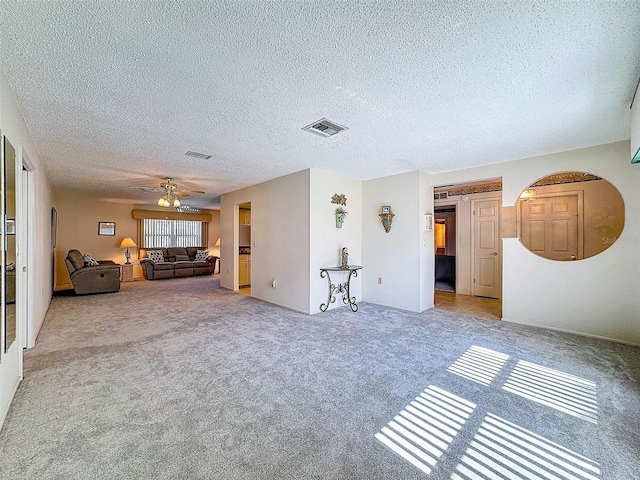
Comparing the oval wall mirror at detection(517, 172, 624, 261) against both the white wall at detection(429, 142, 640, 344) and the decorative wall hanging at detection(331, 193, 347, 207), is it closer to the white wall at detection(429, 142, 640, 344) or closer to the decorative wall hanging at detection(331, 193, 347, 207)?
the white wall at detection(429, 142, 640, 344)

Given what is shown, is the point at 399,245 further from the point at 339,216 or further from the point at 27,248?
the point at 27,248

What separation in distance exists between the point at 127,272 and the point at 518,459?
31.7 ft

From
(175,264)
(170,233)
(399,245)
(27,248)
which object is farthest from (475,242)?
(170,233)

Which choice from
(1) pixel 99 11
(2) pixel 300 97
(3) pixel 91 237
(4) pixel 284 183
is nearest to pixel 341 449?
(2) pixel 300 97

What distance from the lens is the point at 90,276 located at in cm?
625

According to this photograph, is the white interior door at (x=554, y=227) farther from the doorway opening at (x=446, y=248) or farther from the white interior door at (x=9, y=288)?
the white interior door at (x=9, y=288)

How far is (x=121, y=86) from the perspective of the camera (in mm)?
2119

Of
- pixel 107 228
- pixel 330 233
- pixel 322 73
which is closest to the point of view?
pixel 322 73

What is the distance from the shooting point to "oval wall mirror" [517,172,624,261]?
4.29 metres

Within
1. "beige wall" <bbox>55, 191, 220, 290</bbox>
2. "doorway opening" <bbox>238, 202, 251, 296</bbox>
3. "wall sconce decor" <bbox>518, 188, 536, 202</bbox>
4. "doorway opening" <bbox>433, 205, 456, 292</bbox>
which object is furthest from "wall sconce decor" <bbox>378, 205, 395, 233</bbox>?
"beige wall" <bbox>55, 191, 220, 290</bbox>

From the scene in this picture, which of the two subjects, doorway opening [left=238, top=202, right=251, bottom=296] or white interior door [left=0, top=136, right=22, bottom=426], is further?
doorway opening [left=238, top=202, right=251, bottom=296]

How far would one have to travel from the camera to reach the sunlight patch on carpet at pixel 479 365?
8.17 feet

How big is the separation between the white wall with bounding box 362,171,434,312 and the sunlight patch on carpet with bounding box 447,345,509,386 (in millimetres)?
1685

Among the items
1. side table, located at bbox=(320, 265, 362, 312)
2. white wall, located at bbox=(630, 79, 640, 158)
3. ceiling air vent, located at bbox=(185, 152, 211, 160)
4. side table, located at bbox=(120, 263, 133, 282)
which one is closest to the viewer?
white wall, located at bbox=(630, 79, 640, 158)
